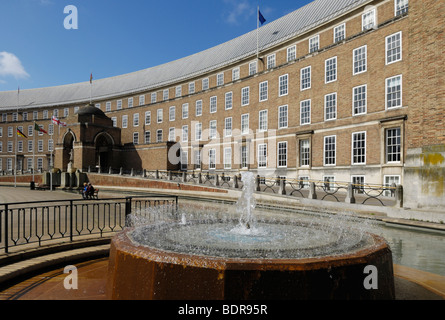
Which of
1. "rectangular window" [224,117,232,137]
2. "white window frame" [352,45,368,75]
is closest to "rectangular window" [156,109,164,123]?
"rectangular window" [224,117,232,137]

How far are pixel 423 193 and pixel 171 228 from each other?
1095 cm

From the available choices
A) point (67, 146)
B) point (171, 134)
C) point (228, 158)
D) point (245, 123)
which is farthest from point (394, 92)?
point (67, 146)

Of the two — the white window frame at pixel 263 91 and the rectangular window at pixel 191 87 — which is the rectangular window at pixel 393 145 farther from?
the rectangular window at pixel 191 87

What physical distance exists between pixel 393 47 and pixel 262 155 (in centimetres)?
1577

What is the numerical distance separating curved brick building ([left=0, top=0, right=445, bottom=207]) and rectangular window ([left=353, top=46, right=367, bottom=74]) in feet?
0.27

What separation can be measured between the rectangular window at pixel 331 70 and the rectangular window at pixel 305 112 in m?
2.73

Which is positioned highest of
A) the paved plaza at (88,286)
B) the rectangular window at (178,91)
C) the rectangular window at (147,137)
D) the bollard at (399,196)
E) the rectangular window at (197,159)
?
the rectangular window at (178,91)

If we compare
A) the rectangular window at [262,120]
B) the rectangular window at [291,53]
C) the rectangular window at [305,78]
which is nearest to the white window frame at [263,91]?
the rectangular window at [262,120]

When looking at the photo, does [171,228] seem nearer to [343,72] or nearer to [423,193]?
[423,193]

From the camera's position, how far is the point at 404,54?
71.3ft

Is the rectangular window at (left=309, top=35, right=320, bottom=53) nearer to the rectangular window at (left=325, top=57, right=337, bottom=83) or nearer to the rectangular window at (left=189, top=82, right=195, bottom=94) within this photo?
the rectangular window at (left=325, top=57, right=337, bottom=83)

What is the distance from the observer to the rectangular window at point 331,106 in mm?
26703

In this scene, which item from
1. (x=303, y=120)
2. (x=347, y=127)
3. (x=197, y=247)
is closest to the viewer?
(x=197, y=247)
